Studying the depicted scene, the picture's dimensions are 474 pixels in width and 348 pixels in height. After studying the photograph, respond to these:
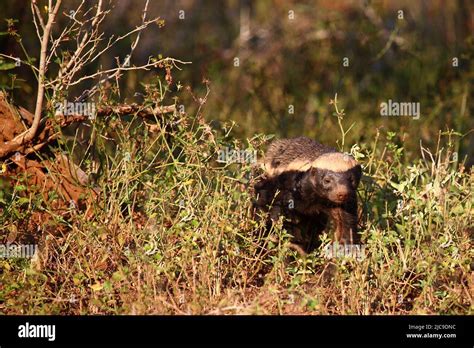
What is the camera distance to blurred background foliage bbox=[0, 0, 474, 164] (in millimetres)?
10109

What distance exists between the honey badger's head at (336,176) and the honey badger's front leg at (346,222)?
5.3 inches

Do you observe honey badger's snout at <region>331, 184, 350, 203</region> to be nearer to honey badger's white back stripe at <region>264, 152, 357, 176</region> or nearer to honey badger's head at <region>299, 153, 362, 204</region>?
honey badger's head at <region>299, 153, 362, 204</region>

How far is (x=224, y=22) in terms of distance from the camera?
1435cm

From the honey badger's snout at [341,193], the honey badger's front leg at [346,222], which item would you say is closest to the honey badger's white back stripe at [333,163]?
the honey badger's snout at [341,193]

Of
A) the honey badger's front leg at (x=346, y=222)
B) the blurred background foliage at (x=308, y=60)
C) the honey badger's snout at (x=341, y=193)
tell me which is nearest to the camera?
the honey badger's snout at (x=341, y=193)

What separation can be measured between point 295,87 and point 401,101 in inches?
53.3

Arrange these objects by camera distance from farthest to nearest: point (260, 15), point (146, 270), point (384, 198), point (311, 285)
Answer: point (260, 15), point (384, 198), point (311, 285), point (146, 270)

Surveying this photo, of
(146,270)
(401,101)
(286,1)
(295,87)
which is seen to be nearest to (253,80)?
(295,87)

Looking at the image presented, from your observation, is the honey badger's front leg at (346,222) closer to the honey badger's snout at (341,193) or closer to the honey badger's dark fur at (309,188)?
the honey badger's dark fur at (309,188)

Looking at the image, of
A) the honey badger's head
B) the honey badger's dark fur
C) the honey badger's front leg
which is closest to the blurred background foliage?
the honey badger's dark fur

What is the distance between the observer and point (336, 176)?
6477mm

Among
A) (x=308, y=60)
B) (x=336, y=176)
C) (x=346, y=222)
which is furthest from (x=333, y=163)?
(x=308, y=60)

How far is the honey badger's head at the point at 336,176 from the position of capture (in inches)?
255
